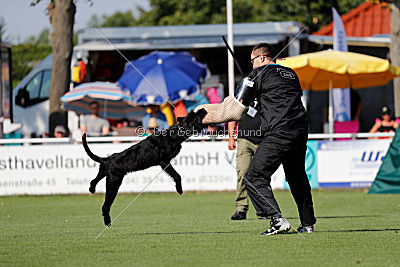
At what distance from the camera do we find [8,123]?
18.6 metres

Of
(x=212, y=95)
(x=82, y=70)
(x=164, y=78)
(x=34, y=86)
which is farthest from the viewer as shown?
(x=34, y=86)

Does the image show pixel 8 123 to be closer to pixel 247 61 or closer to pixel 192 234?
pixel 247 61

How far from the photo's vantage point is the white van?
85.0 feet

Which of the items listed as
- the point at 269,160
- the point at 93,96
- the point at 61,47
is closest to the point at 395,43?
the point at 93,96

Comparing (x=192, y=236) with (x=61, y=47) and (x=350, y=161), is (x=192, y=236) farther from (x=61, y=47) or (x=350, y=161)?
(x=61, y=47)

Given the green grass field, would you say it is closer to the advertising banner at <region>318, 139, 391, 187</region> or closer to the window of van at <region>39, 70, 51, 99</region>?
the advertising banner at <region>318, 139, 391, 187</region>

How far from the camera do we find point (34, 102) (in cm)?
2622

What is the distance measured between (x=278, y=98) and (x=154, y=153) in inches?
55.8

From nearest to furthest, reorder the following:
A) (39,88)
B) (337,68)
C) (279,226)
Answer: (279,226)
(337,68)
(39,88)

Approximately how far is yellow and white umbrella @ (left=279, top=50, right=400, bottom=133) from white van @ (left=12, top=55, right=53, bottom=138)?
1048 centimetres

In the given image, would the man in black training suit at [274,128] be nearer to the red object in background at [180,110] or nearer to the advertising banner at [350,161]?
the red object in background at [180,110]

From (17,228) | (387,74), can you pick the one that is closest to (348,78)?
(387,74)

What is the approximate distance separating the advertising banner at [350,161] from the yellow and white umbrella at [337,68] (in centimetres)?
179

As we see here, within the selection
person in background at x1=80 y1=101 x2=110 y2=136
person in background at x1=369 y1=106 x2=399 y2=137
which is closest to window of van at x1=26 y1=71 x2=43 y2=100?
person in background at x1=80 y1=101 x2=110 y2=136
